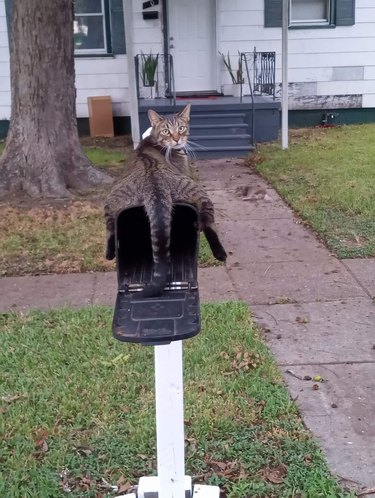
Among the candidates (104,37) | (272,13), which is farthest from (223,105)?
(104,37)

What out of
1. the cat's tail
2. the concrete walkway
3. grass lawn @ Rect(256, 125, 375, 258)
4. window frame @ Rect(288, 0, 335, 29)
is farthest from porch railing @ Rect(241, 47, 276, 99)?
the cat's tail

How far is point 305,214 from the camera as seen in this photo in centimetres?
747

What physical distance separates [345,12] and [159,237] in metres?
12.3

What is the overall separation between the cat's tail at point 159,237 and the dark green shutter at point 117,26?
37.3 ft

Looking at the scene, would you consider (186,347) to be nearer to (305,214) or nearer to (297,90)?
(305,214)

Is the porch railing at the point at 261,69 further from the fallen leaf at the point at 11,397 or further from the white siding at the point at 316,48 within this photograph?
the fallen leaf at the point at 11,397

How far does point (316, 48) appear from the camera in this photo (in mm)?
13336

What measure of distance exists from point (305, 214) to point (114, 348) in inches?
143

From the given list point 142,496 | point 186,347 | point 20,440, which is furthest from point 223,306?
point 142,496

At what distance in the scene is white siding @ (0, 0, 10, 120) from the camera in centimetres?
1273

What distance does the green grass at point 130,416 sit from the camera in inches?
126

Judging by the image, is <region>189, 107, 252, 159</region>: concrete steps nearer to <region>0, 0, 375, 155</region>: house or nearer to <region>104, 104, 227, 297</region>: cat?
<region>0, 0, 375, 155</region>: house

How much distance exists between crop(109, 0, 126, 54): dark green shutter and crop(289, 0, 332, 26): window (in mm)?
3198

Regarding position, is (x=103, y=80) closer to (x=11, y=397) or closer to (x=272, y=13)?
(x=272, y=13)
